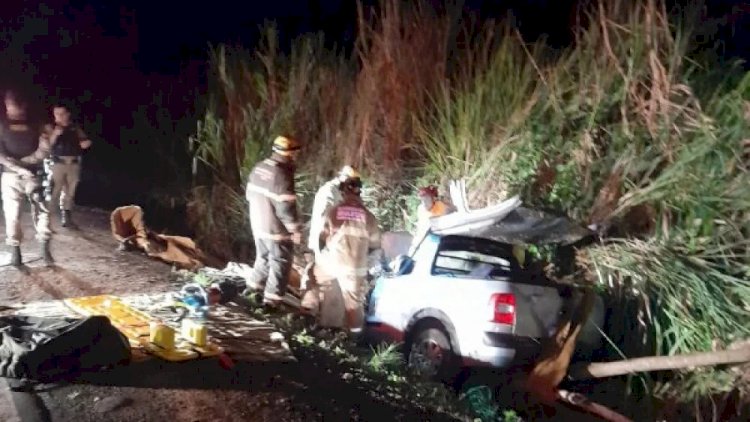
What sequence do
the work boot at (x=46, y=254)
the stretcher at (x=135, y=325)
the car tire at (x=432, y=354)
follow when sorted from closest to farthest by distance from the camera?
the stretcher at (x=135, y=325) < the car tire at (x=432, y=354) < the work boot at (x=46, y=254)

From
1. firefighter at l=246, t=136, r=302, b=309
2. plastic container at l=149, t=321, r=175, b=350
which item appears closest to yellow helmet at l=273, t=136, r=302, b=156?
firefighter at l=246, t=136, r=302, b=309

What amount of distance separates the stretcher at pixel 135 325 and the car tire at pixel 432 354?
2007mm

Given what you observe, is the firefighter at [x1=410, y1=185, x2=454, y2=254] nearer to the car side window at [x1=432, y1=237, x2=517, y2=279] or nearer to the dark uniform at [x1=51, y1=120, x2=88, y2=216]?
the car side window at [x1=432, y1=237, x2=517, y2=279]

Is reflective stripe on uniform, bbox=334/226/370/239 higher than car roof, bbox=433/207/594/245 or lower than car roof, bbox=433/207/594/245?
lower

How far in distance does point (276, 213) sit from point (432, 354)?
1987 mm

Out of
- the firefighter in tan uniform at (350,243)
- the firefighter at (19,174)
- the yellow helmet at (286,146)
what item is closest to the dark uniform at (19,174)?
the firefighter at (19,174)

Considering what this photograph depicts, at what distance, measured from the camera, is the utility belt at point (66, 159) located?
946 centimetres

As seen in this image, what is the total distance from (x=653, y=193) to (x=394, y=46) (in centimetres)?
418

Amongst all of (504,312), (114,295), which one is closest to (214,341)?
(114,295)

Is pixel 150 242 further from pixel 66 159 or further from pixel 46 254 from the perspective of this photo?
pixel 46 254

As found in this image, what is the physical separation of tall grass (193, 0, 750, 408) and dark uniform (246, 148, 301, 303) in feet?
8.38

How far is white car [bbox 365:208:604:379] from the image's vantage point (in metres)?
7.15

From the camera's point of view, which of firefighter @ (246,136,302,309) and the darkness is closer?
firefighter @ (246,136,302,309)

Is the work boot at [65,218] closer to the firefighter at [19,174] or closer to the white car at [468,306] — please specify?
the firefighter at [19,174]
